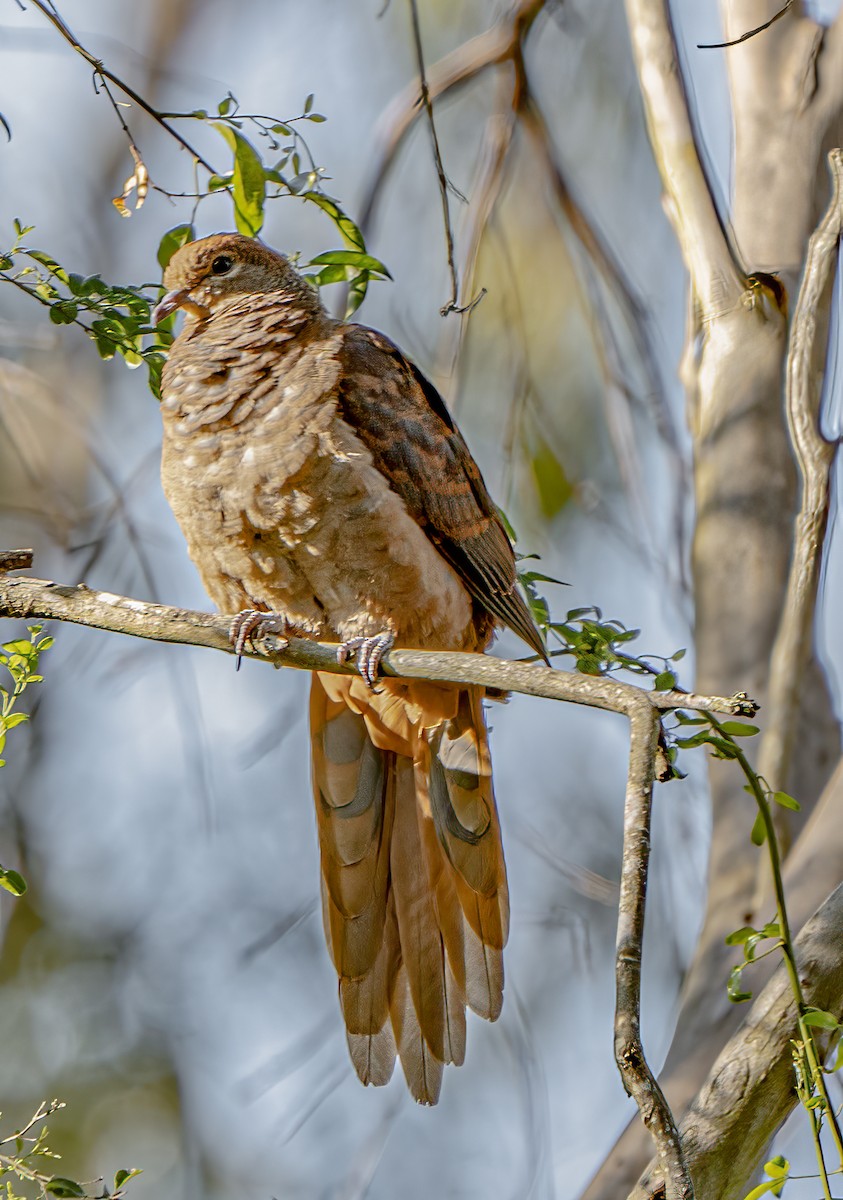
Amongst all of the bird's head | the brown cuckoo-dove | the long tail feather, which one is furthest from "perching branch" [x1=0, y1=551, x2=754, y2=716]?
the bird's head

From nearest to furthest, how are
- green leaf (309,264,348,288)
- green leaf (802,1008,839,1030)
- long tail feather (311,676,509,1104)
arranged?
1. green leaf (802,1008,839,1030)
2. green leaf (309,264,348,288)
3. long tail feather (311,676,509,1104)

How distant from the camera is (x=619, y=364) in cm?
477

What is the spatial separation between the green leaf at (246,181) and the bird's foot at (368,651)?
95 centimetres

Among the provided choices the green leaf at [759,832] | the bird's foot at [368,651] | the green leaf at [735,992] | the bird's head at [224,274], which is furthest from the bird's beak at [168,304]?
the green leaf at [735,992]

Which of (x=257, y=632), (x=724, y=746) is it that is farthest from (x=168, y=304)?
(x=724, y=746)


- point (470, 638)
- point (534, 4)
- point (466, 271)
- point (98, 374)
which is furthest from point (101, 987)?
point (534, 4)

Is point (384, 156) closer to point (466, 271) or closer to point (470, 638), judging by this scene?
point (466, 271)

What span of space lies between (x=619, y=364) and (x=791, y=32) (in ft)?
4.06

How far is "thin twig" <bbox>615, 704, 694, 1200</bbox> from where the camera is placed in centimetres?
163

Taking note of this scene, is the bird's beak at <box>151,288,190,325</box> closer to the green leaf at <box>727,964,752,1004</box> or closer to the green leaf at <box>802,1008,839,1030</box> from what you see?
the green leaf at <box>727,964,752,1004</box>

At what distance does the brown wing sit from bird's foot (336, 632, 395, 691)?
0.39 m

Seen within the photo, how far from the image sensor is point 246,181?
281 cm

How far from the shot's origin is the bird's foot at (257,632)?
2555mm

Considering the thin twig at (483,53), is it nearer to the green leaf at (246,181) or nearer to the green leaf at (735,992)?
the green leaf at (246,181)
